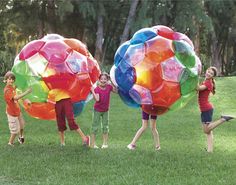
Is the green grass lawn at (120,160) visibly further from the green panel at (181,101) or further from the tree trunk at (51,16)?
the tree trunk at (51,16)

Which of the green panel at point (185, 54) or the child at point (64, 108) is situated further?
the child at point (64, 108)

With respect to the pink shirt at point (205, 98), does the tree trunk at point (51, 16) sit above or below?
below

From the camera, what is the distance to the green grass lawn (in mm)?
6832

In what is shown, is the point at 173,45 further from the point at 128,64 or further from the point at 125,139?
the point at 125,139

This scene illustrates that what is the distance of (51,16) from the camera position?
3048 centimetres

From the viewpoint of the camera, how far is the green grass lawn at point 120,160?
683 centimetres

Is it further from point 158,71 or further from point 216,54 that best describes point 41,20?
point 158,71

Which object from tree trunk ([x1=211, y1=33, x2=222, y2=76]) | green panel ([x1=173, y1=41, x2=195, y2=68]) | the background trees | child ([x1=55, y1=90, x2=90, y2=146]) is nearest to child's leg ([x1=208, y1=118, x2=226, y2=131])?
green panel ([x1=173, y1=41, x2=195, y2=68])

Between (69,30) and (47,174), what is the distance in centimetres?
2586

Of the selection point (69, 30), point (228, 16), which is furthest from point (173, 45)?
point (228, 16)

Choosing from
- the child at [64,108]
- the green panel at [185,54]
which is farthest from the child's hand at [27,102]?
the green panel at [185,54]

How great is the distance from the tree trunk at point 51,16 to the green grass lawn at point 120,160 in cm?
1720

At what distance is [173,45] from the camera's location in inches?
339

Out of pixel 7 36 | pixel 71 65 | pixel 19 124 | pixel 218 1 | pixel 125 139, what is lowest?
pixel 7 36
